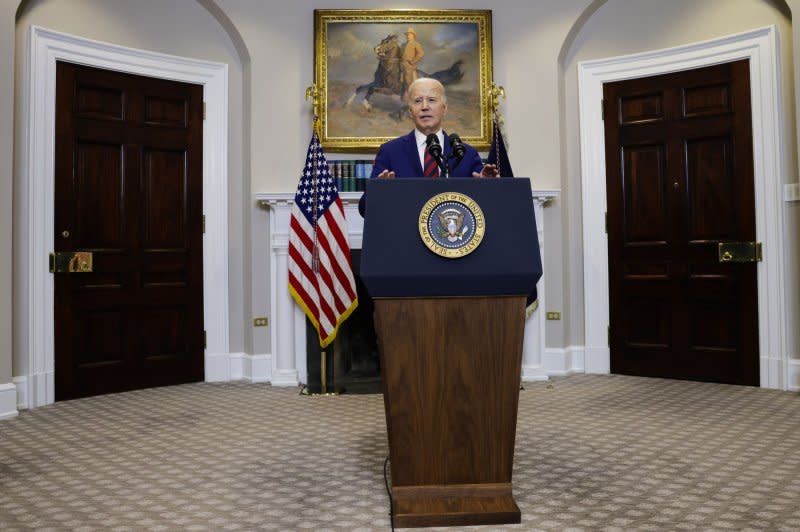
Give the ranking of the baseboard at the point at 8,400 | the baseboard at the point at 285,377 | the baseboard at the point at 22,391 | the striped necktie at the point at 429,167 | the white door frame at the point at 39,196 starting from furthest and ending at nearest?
1. the baseboard at the point at 285,377
2. the white door frame at the point at 39,196
3. the baseboard at the point at 22,391
4. the baseboard at the point at 8,400
5. the striped necktie at the point at 429,167

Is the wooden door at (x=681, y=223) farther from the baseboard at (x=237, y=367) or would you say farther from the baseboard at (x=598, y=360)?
the baseboard at (x=237, y=367)

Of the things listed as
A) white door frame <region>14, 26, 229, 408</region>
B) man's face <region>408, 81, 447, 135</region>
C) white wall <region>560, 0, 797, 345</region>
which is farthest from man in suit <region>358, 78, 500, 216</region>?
white wall <region>560, 0, 797, 345</region>

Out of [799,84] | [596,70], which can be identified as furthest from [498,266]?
[596,70]

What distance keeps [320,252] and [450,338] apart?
3246 mm

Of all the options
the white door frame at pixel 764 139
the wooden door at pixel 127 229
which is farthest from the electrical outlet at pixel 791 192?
the wooden door at pixel 127 229

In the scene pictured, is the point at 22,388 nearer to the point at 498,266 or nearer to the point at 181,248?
the point at 181,248

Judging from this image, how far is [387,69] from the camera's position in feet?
20.6

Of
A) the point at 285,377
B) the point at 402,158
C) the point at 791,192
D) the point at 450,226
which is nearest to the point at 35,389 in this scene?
the point at 285,377

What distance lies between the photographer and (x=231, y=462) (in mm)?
3559

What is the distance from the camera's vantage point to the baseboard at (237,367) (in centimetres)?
621

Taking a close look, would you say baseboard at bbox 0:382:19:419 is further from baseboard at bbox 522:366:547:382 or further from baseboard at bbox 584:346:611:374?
baseboard at bbox 584:346:611:374

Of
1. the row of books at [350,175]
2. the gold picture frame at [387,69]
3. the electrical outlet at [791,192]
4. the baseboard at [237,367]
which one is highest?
the gold picture frame at [387,69]

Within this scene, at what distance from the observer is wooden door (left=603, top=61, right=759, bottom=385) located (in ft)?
19.1

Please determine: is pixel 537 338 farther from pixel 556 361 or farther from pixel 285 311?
pixel 285 311
